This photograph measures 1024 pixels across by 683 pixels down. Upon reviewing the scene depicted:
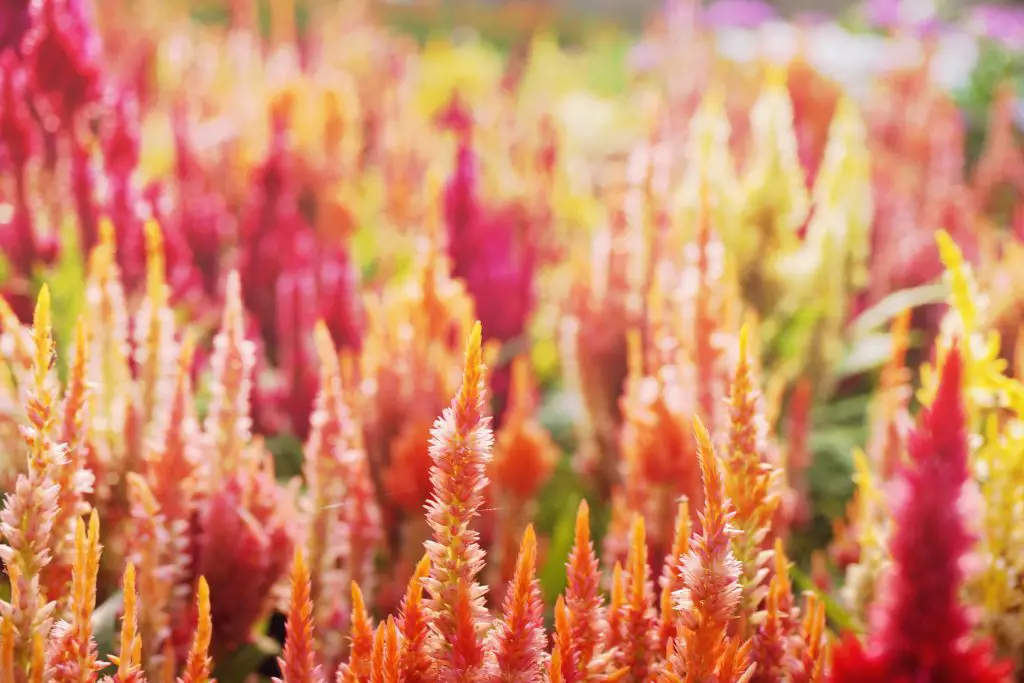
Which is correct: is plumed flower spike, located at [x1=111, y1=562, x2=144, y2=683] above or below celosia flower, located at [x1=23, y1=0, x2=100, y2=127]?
below

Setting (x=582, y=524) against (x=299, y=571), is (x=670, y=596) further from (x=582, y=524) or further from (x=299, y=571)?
(x=299, y=571)

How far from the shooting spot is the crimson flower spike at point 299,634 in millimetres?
439

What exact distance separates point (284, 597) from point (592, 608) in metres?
0.30

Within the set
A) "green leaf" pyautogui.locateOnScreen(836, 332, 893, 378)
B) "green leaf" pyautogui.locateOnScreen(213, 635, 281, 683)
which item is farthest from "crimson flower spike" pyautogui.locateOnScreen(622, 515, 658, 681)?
"green leaf" pyautogui.locateOnScreen(836, 332, 893, 378)

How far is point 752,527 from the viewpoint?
49 cm

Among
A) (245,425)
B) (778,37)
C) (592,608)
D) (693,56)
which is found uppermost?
(778,37)

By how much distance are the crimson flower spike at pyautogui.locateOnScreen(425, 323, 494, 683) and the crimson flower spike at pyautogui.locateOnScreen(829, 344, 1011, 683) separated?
0.57 feet

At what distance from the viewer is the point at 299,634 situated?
0.45 m

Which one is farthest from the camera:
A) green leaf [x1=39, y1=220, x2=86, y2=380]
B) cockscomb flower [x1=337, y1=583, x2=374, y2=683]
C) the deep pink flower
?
green leaf [x1=39, y1=220, x2=86, y2=380]

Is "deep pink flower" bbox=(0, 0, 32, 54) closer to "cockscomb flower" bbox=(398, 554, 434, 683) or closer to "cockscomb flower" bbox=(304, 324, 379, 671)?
"cockscomb flower" bbox=(304, 324, 379, 671)

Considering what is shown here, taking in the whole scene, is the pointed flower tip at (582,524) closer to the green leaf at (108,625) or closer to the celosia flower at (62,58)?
the green leaf at (108,625)

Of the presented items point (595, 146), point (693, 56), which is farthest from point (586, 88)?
point (693, 56)

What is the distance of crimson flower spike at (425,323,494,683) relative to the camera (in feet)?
1.39

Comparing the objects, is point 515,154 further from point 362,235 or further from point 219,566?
point 219,566
